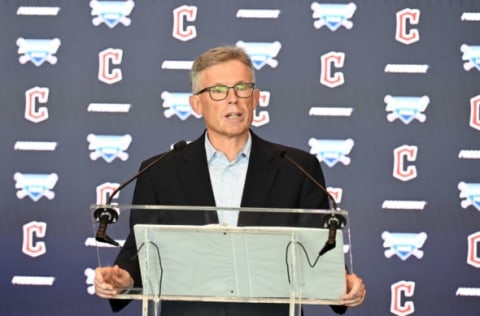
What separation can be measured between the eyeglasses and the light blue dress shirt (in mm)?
161

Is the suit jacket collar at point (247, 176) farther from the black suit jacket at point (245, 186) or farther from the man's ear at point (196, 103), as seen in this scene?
the man's ear at point (196, 103)

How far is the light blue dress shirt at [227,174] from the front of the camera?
8.95 ft

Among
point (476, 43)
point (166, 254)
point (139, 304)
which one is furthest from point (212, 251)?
point (476, 43)

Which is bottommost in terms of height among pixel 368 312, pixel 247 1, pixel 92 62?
pixel 368 312

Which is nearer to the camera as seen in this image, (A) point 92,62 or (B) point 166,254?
(B) point 166,254

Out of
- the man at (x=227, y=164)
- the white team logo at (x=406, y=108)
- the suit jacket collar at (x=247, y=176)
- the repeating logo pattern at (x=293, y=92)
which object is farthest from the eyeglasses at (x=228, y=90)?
the white team logo at (x=406, y=108)

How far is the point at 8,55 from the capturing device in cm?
490

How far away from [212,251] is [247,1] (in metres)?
2.85

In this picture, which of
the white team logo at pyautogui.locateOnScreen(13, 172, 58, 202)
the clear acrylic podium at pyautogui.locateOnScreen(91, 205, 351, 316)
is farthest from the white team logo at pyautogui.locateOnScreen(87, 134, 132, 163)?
the clear acrylic podium at pyautogui.locateOnScreen(91, 205, 351, 316)

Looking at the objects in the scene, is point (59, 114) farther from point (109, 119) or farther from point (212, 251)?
point (212, 251)

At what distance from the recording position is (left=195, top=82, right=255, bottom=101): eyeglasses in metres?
2.77

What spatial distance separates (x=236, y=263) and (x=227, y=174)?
60 centimetres

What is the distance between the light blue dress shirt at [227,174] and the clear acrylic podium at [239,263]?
0.46 metres

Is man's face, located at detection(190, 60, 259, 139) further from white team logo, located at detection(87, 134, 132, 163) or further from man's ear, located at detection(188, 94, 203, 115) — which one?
white team logo, located at detection(87, 134, 132, 163)
